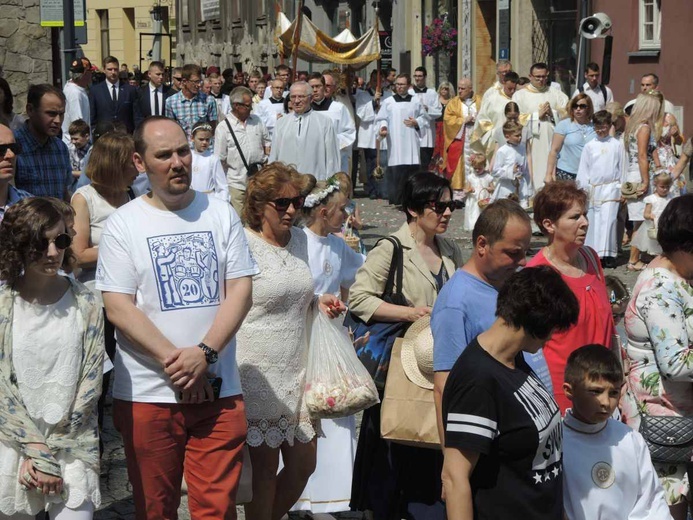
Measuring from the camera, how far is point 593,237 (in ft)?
48.1

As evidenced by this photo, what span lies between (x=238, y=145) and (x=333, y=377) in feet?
26.2

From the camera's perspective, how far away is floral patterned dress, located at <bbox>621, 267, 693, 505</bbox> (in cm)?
512

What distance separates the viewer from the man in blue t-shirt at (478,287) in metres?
4.78

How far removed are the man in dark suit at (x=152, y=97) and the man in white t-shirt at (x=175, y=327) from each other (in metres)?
13.6

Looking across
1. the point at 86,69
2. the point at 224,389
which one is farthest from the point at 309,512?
the point at 86,69

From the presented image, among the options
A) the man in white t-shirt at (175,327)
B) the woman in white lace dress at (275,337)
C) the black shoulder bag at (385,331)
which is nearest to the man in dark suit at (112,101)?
the woman in white lace dress at (275,337)

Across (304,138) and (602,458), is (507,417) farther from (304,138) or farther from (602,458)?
(304,138)

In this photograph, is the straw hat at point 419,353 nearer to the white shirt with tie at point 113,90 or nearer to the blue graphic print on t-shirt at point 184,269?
the blue graphic print on t-shirt at point 184,269

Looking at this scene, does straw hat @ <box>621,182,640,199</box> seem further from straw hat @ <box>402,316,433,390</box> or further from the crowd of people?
straw hat @ <box>402,316,433,390</box>

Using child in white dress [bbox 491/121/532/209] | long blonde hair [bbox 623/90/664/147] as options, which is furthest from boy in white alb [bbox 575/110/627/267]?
child in white dress [bbox 491/121/532/209]

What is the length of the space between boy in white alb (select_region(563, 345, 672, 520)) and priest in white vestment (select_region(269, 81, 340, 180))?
Answer: 348 inches

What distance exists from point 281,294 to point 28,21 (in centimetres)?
1181

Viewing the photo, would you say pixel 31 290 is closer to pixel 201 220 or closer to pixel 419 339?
pixel 201 220

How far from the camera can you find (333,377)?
5.71m
